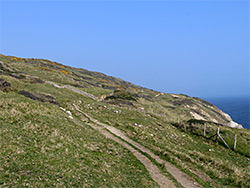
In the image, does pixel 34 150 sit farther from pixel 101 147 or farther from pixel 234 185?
pixel 234 185

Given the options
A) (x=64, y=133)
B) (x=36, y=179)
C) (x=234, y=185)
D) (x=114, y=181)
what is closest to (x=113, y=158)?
(x=114, y=181)

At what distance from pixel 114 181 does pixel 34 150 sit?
263 inches

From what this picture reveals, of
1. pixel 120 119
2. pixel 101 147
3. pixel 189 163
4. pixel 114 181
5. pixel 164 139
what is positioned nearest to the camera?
pixel 114 181

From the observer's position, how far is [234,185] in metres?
19.9

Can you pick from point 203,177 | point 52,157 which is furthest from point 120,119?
point 52,157

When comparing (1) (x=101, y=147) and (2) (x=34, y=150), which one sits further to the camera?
(1) (x=101, y=147)

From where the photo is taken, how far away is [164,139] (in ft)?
105

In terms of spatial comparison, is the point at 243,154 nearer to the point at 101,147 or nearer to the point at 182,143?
the point at 182,143

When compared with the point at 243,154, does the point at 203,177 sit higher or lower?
lower

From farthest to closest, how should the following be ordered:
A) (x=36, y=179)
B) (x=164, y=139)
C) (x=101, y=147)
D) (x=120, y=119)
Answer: (x=120, y=119) < (x=164, y=139) < (x=101, y=147) < (x=36, y=179)

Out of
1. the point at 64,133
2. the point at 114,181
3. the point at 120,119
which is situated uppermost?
the point at 120,119

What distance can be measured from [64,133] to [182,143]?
781 inches

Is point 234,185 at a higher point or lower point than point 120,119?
lower

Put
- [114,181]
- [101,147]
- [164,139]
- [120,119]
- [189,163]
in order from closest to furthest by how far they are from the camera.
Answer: [114,181] < [101,147] < [189,163] < [164,139] < [120,119]
